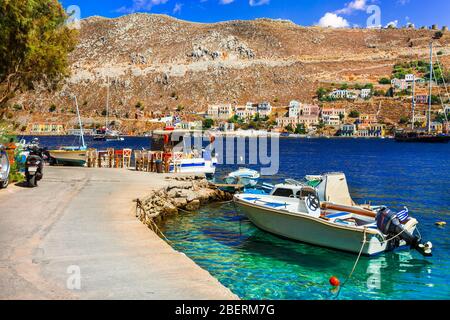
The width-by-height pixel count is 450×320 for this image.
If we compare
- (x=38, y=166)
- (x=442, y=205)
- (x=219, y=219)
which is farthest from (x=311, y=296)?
(x=442, y=205)

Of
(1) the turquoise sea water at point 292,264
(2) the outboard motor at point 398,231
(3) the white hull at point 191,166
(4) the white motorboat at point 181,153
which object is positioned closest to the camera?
(1) the turquoise sea water at point 292,264

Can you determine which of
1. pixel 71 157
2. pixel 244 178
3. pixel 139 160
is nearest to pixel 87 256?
pixel 139 160

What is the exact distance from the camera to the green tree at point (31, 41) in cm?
1975

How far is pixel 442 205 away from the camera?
2862 centimetres

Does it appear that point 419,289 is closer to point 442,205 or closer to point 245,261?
point 245,261

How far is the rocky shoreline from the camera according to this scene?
20325 millimetres

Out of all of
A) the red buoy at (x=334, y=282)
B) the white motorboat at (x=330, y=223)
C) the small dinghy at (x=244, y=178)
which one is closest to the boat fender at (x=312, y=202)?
the white motorboat at (x=330, y=223)

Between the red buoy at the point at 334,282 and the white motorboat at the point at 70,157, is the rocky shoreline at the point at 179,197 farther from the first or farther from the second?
the white motorboat at the point at 70,157

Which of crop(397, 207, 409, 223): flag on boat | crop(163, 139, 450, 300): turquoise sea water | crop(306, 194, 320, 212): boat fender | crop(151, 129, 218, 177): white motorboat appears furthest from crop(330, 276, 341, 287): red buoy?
crop(151, 129, 218, 177): white motorboat

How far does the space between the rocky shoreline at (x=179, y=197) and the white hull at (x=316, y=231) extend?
4.35 meters

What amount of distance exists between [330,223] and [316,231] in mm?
742

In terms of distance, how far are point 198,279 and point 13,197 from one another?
1099cm

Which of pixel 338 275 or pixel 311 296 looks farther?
pixel 338 275

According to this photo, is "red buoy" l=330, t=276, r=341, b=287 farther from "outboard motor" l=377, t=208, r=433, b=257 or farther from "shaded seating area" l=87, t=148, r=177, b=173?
"shaded seating area" l=87, t=148, r=177, b=173
